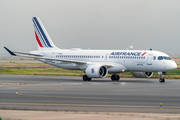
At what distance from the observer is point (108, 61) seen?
45.3m

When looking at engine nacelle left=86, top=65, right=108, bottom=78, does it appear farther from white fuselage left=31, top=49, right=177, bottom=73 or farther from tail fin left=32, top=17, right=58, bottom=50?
tail fin left=32, top=17, right=58, bottom=50

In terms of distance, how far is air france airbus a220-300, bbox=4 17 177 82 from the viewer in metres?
41.8

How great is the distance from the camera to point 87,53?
48.0m

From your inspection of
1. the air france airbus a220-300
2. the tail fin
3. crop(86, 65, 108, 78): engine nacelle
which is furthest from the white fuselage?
the tail fin

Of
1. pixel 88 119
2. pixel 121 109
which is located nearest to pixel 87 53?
pixel 121 109

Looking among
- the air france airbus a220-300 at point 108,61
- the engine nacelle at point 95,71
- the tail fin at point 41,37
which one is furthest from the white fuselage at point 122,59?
the tail fin at point 41,37

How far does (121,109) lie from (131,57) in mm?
26228

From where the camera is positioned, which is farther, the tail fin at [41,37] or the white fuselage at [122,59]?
the tail fin at [41,37]

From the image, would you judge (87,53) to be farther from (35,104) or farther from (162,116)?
(162,116)

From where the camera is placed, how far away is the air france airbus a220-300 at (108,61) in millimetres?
41750

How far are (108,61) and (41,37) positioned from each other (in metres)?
13.8

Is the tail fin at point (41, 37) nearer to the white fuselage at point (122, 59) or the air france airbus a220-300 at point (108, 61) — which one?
the air france airbus a220-300 at point (108, 61)

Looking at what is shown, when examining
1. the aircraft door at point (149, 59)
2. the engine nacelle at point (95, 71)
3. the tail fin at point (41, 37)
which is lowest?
the engine nacelle at point (95, 71)

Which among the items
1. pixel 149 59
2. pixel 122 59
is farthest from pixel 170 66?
pixel 122 59
